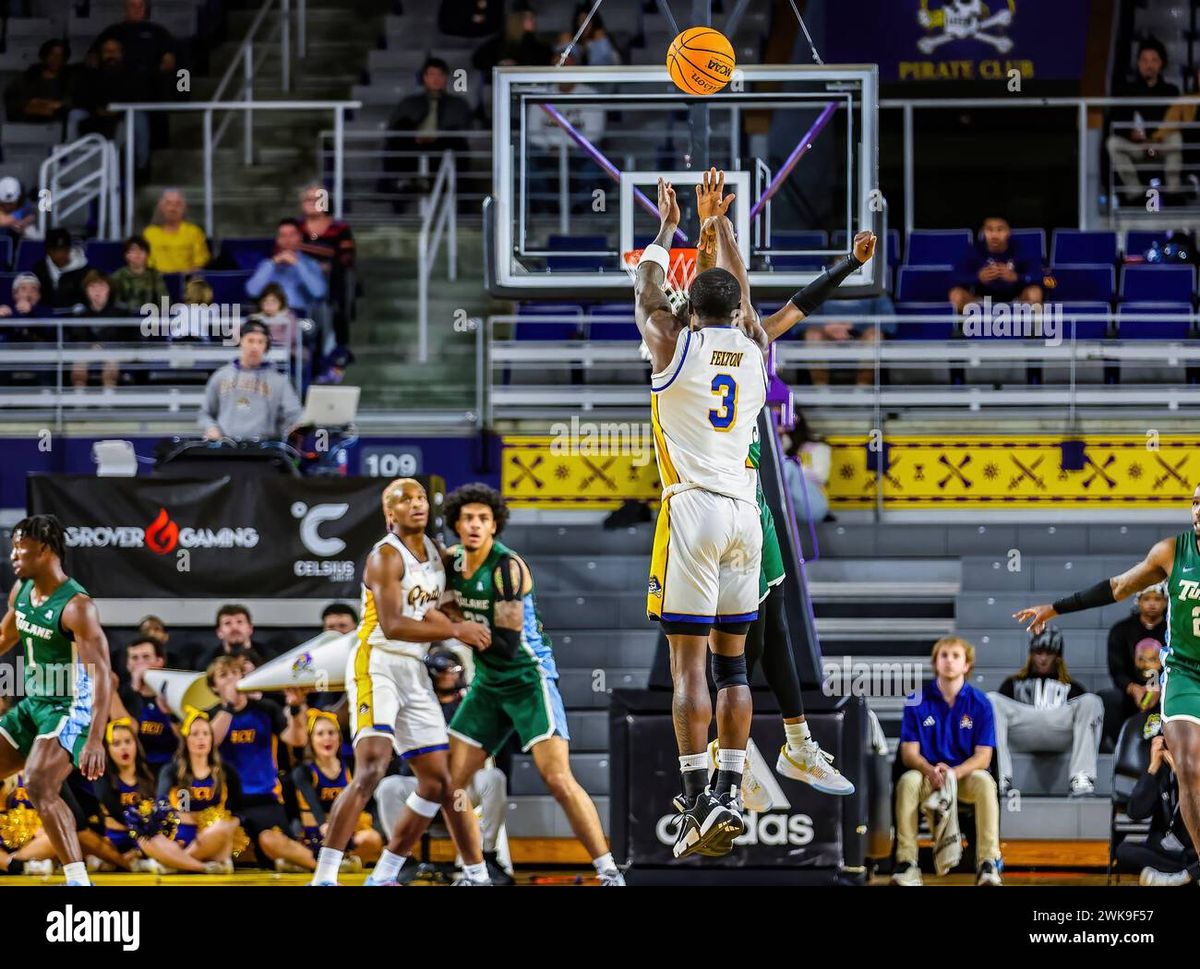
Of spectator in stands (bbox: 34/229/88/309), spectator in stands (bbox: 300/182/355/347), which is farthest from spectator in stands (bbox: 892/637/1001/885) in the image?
spectator in stands (bbox: 34/229/88/309)

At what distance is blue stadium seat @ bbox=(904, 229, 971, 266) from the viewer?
15.5 meters

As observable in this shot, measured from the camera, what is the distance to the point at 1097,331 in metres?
15.3

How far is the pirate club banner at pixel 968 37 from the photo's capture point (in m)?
17.2

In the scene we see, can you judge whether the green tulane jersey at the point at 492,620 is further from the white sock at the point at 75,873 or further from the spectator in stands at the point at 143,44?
the spectator in stands at the point at 143,44

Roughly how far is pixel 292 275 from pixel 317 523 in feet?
9.64

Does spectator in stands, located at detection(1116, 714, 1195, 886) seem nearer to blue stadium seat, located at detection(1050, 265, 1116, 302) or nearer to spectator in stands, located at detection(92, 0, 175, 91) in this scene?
blue stadium seat, located at detection(1050, 265, 1116, 302)

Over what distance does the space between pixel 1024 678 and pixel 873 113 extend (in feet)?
10.9

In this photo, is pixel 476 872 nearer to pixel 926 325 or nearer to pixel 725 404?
pixel 725 404

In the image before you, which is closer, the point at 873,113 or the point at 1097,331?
the point at 873,113

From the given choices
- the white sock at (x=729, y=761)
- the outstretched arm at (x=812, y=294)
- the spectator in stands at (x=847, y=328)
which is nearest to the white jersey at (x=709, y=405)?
the outstretched arm at (x=812, y=294)

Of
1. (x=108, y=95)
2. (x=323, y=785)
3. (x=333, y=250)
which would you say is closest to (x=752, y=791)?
(x=323, y=785)

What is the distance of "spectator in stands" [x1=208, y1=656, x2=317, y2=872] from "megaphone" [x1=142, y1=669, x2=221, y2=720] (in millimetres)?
87
